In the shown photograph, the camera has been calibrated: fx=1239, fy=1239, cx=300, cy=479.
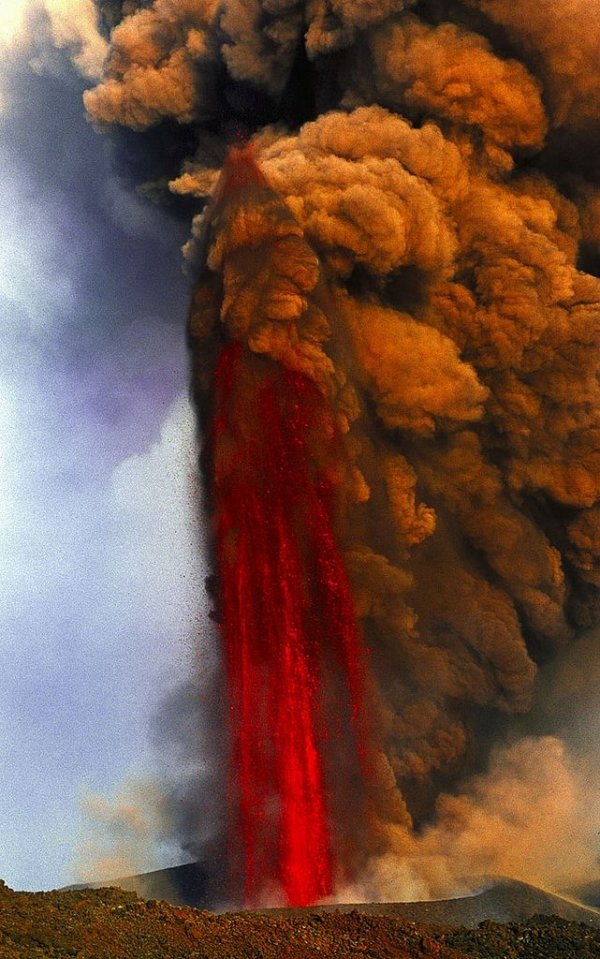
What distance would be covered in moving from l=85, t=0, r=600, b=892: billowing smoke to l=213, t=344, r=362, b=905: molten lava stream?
1.82 ft

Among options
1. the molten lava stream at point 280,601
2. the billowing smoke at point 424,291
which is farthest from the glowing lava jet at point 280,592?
the billowing smoke at point 424,291

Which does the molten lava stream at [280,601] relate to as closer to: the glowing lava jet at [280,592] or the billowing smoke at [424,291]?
the glowing lava jet at [280,592]

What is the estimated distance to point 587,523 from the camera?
88.2 ft

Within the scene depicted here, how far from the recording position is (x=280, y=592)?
23781 mm

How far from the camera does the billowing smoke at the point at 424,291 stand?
23203mm

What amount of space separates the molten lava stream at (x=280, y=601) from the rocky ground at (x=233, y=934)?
12.0 ft

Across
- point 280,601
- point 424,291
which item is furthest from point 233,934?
point 424,291

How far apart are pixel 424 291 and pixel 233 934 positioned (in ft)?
42.0

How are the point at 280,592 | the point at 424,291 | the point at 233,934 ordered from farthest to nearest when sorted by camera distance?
the point at 424,291, the point at 280,592, the point at 233,934

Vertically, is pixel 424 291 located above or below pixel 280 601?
above

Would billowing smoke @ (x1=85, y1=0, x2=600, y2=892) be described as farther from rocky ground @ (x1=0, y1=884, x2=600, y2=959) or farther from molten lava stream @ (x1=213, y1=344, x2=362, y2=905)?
rocky ground @ (x1=0, y1=884, x2=600, y2=959)

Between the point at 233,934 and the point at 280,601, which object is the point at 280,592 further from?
the point at 233,934

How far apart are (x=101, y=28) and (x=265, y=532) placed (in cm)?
1160

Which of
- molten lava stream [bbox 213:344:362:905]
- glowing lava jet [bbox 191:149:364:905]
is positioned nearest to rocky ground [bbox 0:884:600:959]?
molten lava stream [bbox 213:344:362:905]
